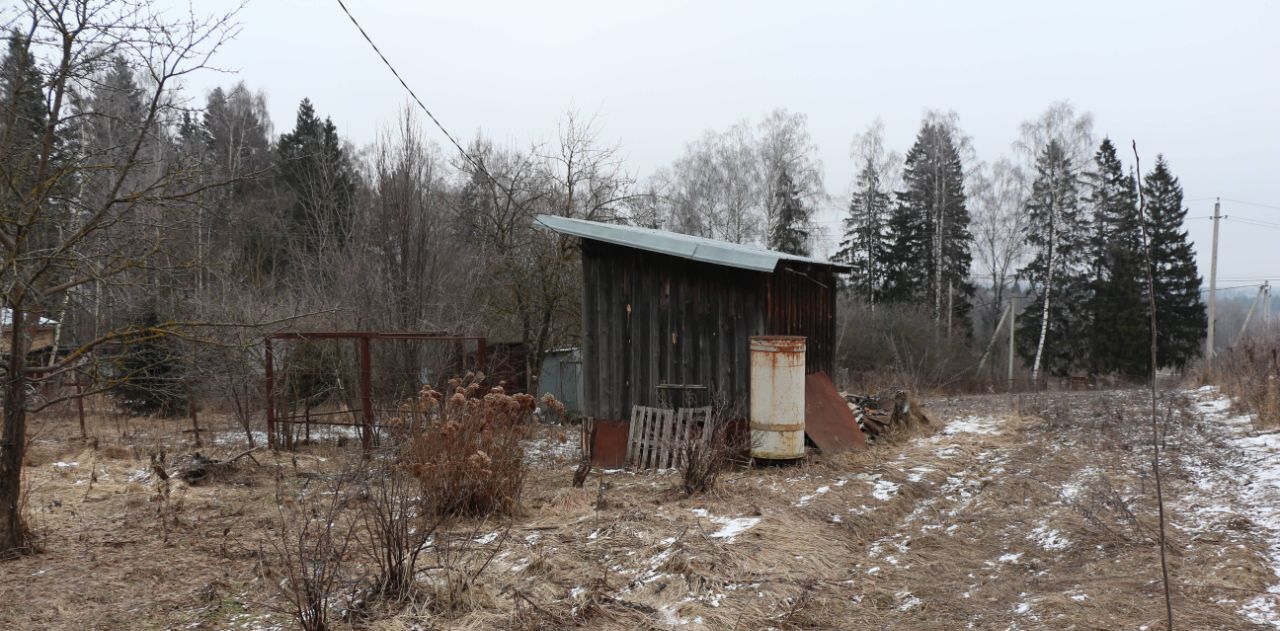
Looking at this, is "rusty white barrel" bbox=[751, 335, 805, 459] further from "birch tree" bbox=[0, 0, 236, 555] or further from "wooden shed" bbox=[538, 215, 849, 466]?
"birch tree" bbox=[0, 0, 236, 555]

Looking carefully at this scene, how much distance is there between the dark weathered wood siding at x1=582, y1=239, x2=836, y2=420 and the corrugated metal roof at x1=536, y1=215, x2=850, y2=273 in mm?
329

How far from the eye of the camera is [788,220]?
27375mm

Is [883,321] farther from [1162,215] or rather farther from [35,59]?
[35,59]

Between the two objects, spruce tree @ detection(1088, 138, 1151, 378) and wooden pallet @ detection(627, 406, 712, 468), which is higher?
spruce tree @ detection(1088, 138, 1151, 378)

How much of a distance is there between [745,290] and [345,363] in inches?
314

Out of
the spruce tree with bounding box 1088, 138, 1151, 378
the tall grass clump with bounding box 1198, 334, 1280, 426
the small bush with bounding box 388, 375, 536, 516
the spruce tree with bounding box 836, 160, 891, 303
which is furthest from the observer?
the spruce tree with bounding box 836, 160, 891, 303

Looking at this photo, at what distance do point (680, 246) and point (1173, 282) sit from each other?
33.0 metres

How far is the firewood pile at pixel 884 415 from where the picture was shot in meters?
10.2

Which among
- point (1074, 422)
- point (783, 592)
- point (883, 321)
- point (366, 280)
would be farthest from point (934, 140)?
point (783, 592)

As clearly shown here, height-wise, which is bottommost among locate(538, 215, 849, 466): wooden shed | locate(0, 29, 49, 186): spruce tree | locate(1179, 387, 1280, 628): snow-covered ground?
locate(1179, 387, 1280, 628): snow-covered ground

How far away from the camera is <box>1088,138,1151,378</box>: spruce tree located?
93.5ft

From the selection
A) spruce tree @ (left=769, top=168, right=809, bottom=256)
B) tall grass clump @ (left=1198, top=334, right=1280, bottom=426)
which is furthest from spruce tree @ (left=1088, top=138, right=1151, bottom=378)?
tall grass clump @ (left=1198, top=334, right=1280, bottom=426)

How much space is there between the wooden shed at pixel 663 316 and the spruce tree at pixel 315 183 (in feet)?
36.9

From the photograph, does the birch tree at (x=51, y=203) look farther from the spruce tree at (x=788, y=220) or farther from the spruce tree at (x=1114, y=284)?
the spruce tree at (x=1114, y=284)
